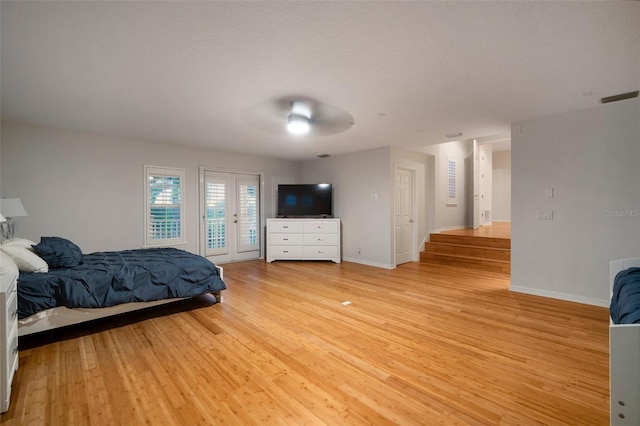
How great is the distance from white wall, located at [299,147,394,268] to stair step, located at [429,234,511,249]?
158cm

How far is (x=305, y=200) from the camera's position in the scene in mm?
6660

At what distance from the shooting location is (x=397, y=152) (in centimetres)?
573

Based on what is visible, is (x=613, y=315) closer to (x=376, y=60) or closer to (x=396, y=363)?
(x=396, y=363)

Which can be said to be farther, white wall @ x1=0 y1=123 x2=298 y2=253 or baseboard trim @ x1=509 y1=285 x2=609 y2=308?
white wall @ x1=0 y1=123 x2=298 y2=253

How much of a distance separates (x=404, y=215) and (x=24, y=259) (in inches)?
226

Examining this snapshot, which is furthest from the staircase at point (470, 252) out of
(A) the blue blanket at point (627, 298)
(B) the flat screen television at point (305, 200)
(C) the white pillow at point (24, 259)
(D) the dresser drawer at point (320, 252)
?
(C) the white pillow at point (24, 259)

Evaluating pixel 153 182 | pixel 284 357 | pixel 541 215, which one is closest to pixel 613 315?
pixel 541 215

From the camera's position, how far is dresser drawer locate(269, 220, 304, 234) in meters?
6.35

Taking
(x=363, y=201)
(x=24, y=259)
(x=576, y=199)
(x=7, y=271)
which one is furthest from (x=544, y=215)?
(x=24, y=259)

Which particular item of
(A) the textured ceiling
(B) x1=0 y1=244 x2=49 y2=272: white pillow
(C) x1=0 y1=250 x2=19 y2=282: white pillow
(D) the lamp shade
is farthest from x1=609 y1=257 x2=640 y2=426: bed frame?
(D) the lamp shade

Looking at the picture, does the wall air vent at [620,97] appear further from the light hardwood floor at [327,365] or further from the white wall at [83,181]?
the white wall at [83,181]

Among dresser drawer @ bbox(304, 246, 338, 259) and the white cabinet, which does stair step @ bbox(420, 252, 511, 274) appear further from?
the white cabinet

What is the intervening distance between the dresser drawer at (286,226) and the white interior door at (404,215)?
2.13 metres

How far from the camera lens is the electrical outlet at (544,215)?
Answer: 3.71 m
